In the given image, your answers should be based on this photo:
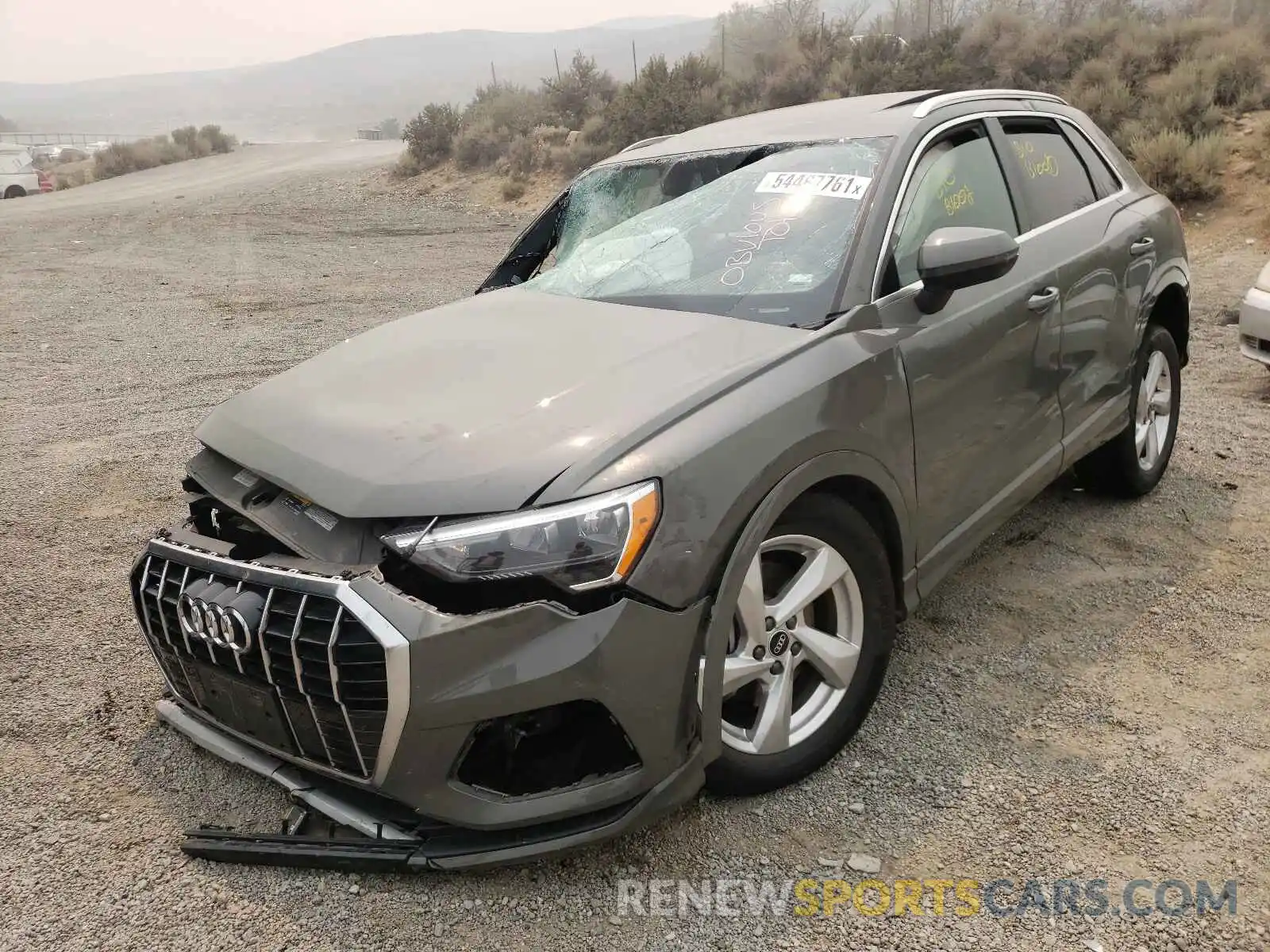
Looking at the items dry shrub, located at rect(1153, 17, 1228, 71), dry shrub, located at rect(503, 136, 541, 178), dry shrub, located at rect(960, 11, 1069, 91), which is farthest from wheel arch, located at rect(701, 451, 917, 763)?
dry shrub, located at rect(503, 136, 541, 178)

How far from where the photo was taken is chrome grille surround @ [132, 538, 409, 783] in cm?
203

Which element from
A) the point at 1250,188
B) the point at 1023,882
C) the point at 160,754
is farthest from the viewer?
the point at 1250,188

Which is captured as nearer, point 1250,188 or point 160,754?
point 160,754

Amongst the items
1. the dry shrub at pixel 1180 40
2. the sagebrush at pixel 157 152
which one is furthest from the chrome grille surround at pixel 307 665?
the sagebrush at pixel 157 152

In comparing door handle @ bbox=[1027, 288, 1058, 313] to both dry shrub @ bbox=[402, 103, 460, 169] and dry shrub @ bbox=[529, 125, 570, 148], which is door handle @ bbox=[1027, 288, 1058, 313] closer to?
dry shrub @ bbox=[529, 125, 570, 148]

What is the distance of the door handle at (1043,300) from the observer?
10.8 ft

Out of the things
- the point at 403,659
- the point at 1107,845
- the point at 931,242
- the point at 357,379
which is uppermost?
the point at 931,242

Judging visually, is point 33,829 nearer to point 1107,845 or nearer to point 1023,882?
point 1023,882

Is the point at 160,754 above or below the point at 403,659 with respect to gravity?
below

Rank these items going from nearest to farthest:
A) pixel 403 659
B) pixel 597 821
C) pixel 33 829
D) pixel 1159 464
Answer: pixel 403 659
pixel 597 821
pixel 33 829
pixel 1159 464

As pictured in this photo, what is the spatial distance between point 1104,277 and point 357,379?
2815 millimetres

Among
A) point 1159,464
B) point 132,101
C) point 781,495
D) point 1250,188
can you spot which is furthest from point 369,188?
point 132,101

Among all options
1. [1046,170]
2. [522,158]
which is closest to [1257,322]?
[1046,170]

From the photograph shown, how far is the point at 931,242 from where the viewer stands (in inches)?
108
